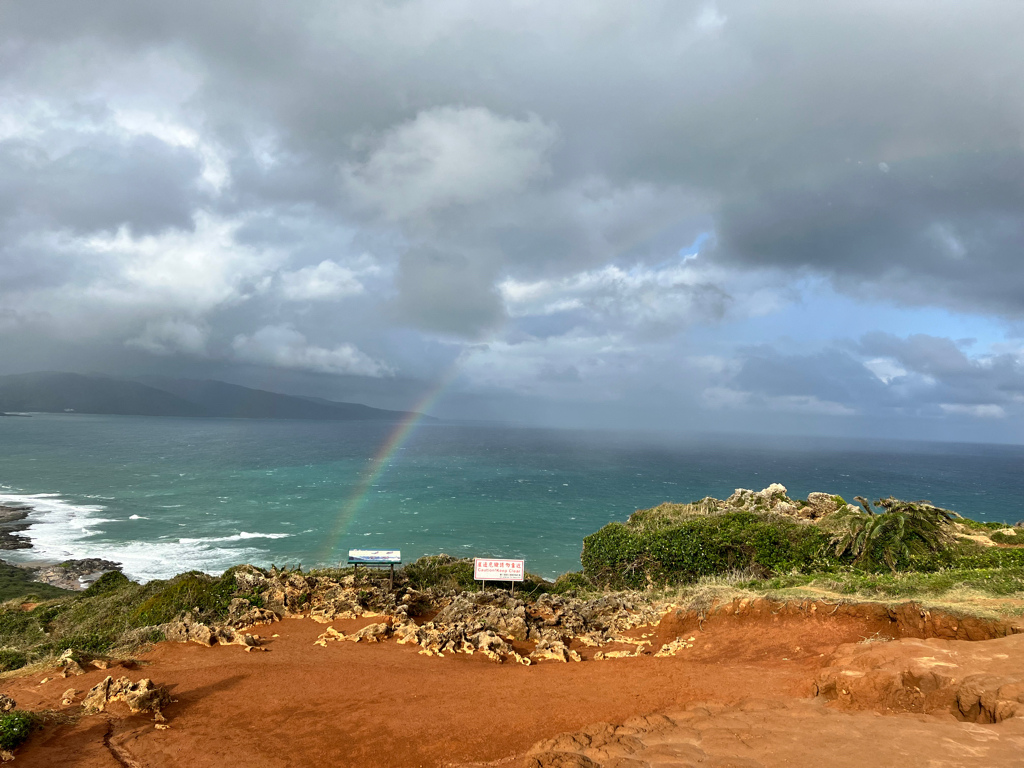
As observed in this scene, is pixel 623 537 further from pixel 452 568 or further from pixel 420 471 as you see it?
pixel 420 471

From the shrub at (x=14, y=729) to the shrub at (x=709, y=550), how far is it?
845 inches

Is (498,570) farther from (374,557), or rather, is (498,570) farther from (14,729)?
(14,729)

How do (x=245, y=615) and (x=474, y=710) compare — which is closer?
(x=474, y=710)

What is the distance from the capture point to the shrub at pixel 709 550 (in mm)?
21391

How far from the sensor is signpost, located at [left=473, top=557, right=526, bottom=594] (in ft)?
59.1

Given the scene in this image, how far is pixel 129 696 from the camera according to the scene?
369 inches

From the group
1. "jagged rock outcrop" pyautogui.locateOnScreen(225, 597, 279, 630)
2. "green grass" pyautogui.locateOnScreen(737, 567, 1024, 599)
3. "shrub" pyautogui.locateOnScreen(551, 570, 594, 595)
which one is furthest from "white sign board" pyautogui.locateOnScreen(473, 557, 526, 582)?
"green grass" pyautogui.locateOnScreen(737, 567, 1024, 599)

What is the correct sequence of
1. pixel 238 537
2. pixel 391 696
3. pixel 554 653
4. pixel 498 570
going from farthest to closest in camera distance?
pixel 238 537
pixel 498 570
pixel 554 653
pixel 391 696

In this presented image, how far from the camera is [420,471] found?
102 metres

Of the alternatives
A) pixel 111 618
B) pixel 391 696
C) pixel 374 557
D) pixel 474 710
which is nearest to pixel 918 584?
pixel 474 710

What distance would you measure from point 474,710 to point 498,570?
8735mm

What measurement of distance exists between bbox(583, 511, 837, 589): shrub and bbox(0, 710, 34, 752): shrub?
Answer: 2145cm

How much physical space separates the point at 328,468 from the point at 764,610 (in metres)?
102

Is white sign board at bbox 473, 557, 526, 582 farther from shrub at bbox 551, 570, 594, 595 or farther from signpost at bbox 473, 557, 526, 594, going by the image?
shrub at bbox 551, 570, 594, 595
